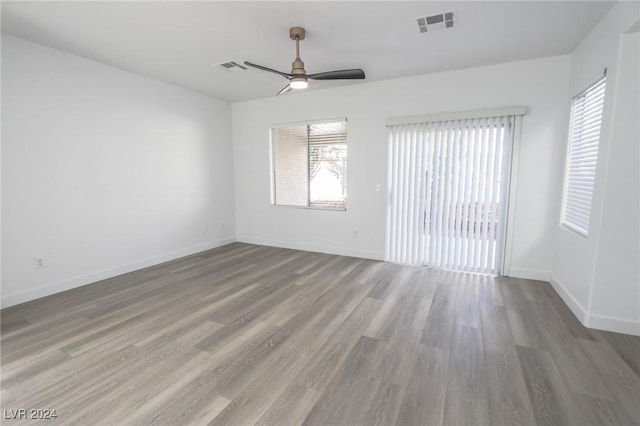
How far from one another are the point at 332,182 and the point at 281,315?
2.79m

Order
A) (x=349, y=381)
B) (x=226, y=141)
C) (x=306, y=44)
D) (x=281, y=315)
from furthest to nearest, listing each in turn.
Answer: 1. (x=226, y=141)
2. (x=306, y=44)
3. (x=281, y=315)
4. (x=349, y=381)

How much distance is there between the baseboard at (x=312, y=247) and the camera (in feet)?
15.9

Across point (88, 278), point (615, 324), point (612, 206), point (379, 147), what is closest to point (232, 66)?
point (379, 147)

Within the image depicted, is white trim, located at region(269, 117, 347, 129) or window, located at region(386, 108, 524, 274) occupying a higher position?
white trim, located at region(269, 117, 347, 129)

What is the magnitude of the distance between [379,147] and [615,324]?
331 cm

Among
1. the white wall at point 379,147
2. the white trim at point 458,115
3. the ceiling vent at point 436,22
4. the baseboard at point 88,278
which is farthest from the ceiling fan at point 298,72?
the baseboard at point 88,278

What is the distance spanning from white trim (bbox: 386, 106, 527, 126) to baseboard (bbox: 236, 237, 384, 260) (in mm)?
2113

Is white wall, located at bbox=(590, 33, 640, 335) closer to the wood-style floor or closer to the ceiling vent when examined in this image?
the wood-style floor

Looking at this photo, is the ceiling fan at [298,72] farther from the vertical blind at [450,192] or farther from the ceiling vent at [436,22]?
the vertical blind at [450,192]

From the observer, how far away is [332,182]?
202 inches

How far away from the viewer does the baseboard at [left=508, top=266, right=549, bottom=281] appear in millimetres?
3767

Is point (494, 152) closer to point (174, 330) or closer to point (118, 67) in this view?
point (174, 330)

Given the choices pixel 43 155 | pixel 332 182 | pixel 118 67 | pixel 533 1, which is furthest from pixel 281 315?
pixel 118 67

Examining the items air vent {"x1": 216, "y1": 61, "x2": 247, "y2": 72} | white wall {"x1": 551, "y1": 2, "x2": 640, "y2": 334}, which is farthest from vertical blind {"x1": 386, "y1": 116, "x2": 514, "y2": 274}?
air vent {"x1": 216, "y1": 61, "x2": 247, "y2": 72}
